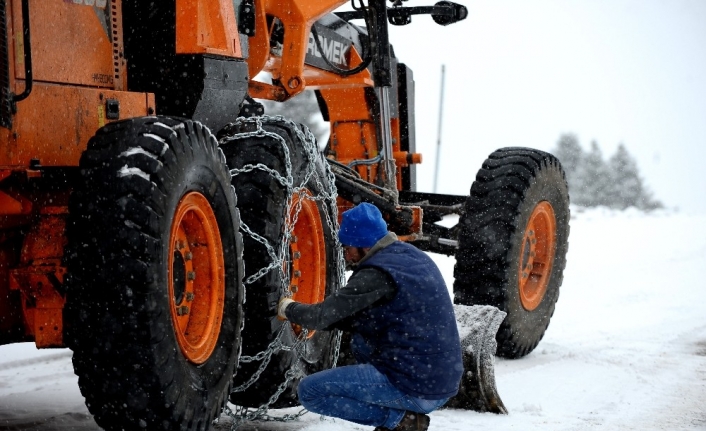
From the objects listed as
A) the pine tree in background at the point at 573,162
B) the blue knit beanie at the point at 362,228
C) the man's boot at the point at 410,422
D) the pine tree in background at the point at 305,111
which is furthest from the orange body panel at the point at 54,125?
the pine tree in background at the point at 573,162

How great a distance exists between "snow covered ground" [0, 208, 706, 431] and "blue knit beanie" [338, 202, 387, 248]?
131cm

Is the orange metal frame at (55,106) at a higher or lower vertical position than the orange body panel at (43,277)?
higher

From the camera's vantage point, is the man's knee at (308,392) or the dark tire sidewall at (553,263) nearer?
the man's knee at (308,392)

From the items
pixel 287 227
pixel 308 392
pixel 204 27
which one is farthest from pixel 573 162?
pixel 308 392

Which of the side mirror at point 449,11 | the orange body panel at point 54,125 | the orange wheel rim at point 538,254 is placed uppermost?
the side mirror at point 449,11

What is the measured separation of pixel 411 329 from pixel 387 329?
0.12m

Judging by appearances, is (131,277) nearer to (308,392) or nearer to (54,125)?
(54,125)

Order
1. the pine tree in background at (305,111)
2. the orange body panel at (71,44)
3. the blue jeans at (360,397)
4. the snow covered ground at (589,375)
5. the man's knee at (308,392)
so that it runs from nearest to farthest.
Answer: the orange body panel at (71,44) → the blue jeans at (360,397) → the man's knee at (308,392) → the snow covered ground at (589,375) → the pine tree in background at (305,111)

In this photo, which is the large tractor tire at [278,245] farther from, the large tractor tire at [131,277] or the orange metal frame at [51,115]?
the large tractor tire at [131,277]

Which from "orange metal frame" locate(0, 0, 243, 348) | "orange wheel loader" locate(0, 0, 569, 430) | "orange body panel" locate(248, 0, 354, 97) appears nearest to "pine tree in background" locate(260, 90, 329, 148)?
"orange wheel loader" locate(0, 0, 569, 430)

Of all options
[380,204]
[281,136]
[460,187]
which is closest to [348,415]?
Result: [281,136]

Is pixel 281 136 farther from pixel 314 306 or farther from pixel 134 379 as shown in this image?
pixel 134 379

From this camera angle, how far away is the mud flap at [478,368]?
20.1ft

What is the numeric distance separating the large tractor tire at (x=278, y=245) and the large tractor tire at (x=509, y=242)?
2.20 meters
